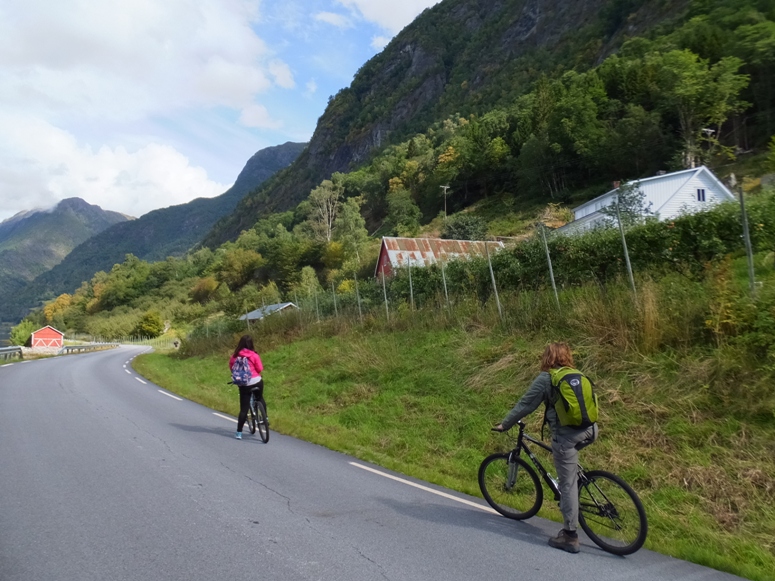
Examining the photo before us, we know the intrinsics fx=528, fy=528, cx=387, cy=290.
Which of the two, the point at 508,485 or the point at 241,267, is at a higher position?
the point at 241,267

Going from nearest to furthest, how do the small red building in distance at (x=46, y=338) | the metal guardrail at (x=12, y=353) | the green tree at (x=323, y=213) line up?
the metal guardrail at (x=12, y=353)
the small red building in distance at (x=46, y=338)
the green tree at (x=323, y=213)

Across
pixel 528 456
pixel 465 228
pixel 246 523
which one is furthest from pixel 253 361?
pixel 465 228

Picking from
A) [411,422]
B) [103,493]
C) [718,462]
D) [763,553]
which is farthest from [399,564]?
[411,422]

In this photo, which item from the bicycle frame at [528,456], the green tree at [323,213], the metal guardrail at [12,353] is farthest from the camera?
the green tree at [323,213]

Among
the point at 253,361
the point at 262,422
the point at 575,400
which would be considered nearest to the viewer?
the point at 575,400

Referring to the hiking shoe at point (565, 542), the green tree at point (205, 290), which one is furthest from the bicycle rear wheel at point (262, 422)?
the green tree at point (205, 290)

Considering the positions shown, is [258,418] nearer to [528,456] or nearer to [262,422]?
[262,422]

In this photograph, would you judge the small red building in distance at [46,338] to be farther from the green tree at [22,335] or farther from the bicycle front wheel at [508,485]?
the bicycle front wheel at [508,485]

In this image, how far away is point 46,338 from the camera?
62.6m

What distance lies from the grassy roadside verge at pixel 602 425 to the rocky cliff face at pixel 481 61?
349 feet

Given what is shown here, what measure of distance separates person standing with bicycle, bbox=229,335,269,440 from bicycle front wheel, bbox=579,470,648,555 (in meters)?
6.04

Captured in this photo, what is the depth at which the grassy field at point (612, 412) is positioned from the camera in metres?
5.36

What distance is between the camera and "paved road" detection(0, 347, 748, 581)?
4.05 metres

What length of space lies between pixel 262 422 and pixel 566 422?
6019 millimetres
